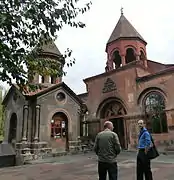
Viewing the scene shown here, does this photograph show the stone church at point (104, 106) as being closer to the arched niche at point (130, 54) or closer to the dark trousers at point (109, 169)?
the arched niche at point (130, 54)

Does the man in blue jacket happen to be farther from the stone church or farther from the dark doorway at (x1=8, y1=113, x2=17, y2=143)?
the dark doorway at (x1=8, y1=113, x2=17, y2=143)

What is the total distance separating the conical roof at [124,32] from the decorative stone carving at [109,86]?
4351mm

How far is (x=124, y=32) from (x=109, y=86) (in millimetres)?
5876

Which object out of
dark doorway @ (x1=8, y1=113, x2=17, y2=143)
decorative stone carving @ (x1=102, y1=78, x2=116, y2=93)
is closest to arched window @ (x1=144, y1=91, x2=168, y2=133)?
decorative stone carving @ (x1=102, y1=78, x2=116, y2=93)

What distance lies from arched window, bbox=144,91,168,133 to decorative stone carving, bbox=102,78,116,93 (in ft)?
11.8

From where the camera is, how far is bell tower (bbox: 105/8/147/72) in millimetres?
20844

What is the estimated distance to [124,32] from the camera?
21719mm

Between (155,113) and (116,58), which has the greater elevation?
(116,58)

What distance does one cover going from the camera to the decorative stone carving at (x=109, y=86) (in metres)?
19.7

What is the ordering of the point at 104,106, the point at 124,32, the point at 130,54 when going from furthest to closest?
1. the point at 130,54
2. the point at 124,32
3. the point at 104,106

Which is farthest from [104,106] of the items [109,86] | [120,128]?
[120,128]

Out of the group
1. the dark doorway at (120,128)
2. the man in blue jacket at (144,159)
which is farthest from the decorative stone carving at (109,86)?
the man in blue jacket at (144,159)

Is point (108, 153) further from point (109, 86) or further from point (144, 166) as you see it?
point (109, 86)

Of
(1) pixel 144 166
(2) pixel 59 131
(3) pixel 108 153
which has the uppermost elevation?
(2) pixel 59 131
